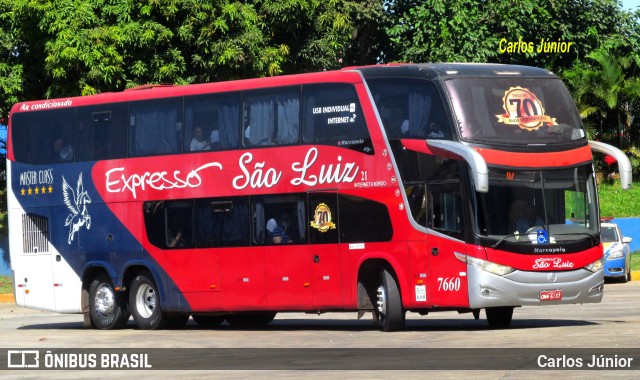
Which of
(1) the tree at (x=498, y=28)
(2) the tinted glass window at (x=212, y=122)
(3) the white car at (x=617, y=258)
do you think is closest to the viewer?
(2) the tinted glass window at (x=212, y=122)

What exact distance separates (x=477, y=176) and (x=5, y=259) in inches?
957

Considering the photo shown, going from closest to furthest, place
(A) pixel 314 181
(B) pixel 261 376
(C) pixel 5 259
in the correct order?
(B) pixel 261 376 → (A) pixel 314 181 → (C) pixel 5 259

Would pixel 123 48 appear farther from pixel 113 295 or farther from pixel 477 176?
pixel 477 176

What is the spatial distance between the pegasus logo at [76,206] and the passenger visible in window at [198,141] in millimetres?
2791

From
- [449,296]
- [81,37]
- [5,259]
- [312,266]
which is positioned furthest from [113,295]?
[5,259]

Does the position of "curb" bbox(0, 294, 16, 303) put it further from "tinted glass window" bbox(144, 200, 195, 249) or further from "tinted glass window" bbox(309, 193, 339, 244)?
"tinted glass window" bbox(309, 193, 339, 244)

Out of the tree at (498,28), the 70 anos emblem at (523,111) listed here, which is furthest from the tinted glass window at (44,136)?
the tree at (498,28)

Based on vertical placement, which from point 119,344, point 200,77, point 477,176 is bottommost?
point 119,344

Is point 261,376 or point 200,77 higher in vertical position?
point 200,77

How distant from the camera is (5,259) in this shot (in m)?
39.1

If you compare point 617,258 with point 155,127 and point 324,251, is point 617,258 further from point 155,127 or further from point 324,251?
point 155,127

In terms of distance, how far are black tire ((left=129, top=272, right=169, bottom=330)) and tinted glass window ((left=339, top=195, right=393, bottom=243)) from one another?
4443 mm

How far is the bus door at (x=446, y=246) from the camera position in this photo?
1880cm

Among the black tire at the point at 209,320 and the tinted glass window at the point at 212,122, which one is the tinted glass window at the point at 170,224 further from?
the black tire at the point at 209,320
